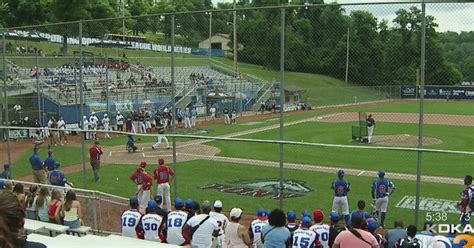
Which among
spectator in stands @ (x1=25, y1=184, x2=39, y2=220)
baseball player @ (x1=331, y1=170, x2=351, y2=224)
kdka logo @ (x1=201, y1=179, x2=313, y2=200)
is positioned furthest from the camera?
kdka logo @ (x1=201, y1=179, x2=313, y2=200)

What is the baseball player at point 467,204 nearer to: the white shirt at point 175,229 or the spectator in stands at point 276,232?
the spectator in stands at point 276,232

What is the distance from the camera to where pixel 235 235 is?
927 cm

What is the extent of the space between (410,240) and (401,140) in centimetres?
1964

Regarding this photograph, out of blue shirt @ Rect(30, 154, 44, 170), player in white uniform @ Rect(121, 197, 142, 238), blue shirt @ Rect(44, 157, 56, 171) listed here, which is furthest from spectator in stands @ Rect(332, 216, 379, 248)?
blue shirt @ Rect(30, 154, 44, 170)

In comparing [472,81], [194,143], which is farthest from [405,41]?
[194,143]

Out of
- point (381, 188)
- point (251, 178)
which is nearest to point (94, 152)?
point (251, 178)

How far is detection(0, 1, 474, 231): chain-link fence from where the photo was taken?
13141 mm

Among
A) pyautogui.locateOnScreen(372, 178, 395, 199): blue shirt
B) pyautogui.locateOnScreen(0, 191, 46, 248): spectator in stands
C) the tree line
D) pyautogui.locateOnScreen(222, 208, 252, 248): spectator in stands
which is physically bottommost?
pyautogui.locateOnScreen(372, 178, 395, 199): blue shirt

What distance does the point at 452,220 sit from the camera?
46.2 ft

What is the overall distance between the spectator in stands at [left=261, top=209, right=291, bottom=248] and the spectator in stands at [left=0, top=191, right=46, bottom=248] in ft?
18.9

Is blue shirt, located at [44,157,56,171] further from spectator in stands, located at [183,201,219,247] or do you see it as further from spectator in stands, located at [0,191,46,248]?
spectator in stands, located at [0,191,46,248]

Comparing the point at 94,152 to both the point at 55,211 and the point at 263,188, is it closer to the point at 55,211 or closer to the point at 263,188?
the point at 263,188

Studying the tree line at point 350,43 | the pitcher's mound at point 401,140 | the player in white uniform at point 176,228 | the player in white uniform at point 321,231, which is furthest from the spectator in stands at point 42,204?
the pitcher's mound at point 401,140

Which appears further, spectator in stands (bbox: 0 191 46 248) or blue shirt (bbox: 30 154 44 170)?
blue shirt (bbox: 30 154 44 170)
